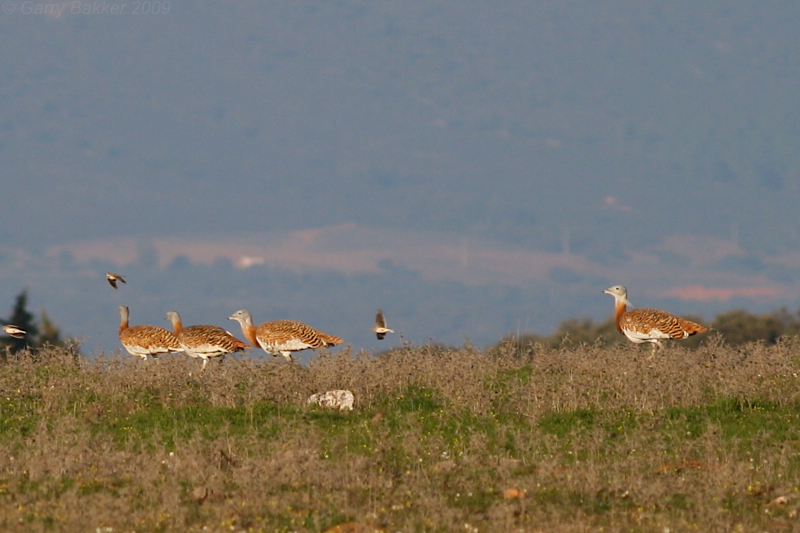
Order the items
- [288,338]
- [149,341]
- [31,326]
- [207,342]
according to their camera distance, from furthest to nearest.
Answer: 1. [31,326]
2. [149,341]
3. [288,338]
4. [207,342]

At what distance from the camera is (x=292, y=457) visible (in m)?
13.6

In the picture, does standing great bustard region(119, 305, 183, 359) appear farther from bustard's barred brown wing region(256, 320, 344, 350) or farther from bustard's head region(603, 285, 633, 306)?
bustard's head region(603, 285, 633, 306)

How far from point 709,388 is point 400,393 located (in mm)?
5344

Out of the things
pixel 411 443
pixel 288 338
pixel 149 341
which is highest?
pixel 149 341

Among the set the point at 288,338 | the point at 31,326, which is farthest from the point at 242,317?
the point at 31,326

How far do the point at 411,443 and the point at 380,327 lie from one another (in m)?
9.53

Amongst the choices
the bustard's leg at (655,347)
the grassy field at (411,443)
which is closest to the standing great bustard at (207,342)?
the grassy field at (411,443)

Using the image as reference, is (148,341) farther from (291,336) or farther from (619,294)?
(619,294)

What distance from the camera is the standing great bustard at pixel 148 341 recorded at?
22.4 meters

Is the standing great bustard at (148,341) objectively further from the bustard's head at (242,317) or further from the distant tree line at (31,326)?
the distant tree line at (31,326)

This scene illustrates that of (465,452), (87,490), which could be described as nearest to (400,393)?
(465,452)

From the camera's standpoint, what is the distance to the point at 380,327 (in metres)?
24.5

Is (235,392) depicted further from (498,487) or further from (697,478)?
(697,478)

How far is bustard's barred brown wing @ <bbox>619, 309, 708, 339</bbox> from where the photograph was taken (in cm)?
2228
